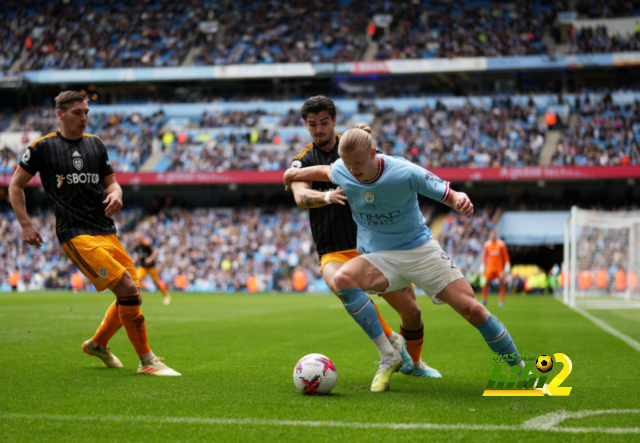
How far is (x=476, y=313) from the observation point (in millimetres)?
4859

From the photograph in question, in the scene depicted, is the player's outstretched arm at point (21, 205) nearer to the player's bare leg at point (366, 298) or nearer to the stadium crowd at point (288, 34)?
the player's bare leg at point (366, 298)

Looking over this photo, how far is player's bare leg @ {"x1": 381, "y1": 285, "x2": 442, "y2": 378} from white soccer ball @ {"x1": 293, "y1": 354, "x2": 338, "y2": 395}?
1.05 meters

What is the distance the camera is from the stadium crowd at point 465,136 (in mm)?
33688

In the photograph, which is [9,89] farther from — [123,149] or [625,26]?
[625,26]

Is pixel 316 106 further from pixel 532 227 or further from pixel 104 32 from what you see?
pixel 104 32

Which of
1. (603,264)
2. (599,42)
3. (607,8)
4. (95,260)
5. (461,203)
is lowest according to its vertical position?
(603,264)

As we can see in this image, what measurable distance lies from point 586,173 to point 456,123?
25.4 ft

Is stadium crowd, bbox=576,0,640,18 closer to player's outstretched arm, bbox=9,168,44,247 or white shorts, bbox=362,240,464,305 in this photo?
white shorts, bbox=362,240,464,305

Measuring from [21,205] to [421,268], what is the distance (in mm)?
3650

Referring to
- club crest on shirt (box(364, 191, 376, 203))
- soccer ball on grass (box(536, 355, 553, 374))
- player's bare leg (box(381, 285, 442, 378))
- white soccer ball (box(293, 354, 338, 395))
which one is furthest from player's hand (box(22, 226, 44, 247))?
soccer ball on grass (box(536, 355, 553, 374))

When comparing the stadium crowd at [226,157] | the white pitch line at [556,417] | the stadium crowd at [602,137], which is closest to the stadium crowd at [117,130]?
the stadium crowd at [226,157]

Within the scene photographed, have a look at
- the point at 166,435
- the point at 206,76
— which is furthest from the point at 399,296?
the point at 206,76

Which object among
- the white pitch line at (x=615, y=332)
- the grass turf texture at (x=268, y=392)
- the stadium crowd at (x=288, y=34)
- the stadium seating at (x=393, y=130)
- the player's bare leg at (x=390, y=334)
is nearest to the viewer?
the grass turf texture at (x=268, y=392)

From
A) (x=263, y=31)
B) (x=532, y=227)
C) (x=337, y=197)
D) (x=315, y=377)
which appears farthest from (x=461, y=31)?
(x=315, y=377)
